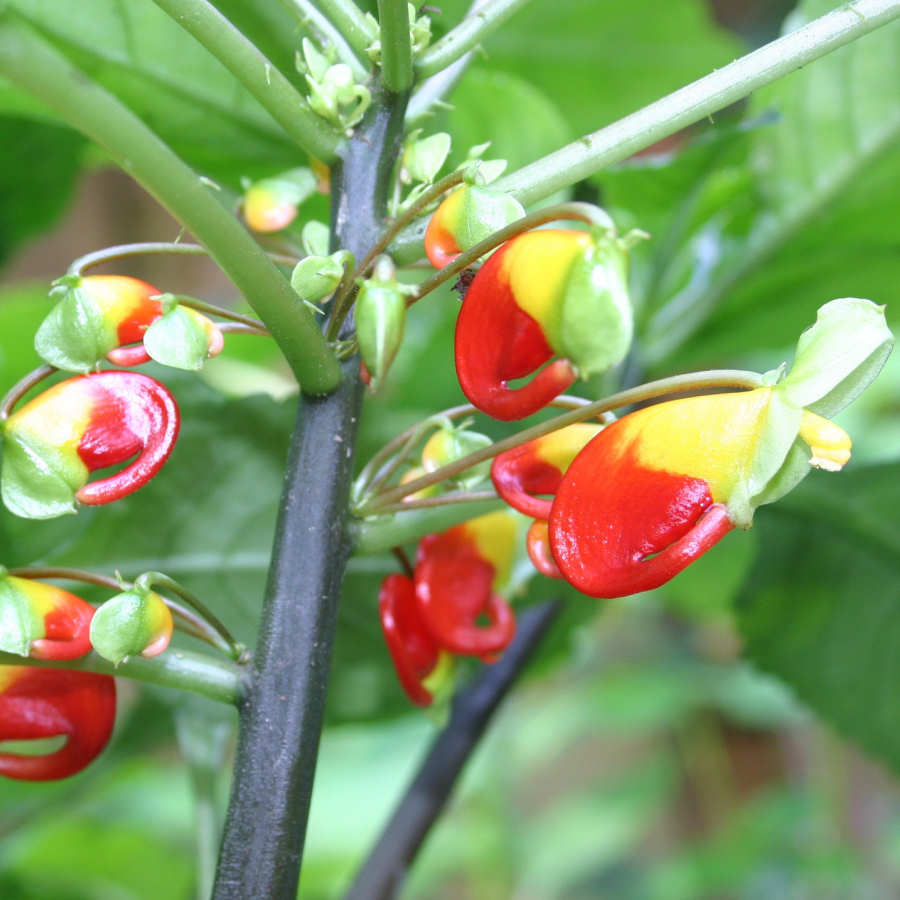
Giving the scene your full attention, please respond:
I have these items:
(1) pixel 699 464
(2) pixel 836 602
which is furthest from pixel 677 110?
(2) pixel 836 602

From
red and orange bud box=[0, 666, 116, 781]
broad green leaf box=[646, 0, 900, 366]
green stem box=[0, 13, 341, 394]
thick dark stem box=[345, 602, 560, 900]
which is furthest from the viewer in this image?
broad green leaf box=[646, 0, 900, 366]

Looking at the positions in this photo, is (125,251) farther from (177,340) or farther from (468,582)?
(468,582)

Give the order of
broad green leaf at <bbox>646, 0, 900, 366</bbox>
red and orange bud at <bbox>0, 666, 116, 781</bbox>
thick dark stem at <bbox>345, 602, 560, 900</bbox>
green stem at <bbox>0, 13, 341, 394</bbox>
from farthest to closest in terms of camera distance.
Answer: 1. broad green leaf at <bbox>646, 0, 900, 366</bbox>
2. thick dark stem at <bbox>345, 602, 560, 900</bbox>
3. red and orange bud at <bbox>0, 666, 116, 781</bbox>
4. green stem at <bbox>0, 13, 341, 394</bbox>

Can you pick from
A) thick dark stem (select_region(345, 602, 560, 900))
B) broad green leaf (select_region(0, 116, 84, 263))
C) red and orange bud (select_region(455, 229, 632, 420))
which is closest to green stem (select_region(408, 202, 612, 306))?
red and orange bud (select_region(455, 229, 632, 420))

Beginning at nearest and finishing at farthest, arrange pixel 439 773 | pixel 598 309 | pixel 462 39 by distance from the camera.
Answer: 1. pixel 598 309
2. pixel 462 39
3. pixel 439 773

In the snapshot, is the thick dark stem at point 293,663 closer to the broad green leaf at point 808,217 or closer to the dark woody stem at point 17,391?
the dark woody stem at point 17,391

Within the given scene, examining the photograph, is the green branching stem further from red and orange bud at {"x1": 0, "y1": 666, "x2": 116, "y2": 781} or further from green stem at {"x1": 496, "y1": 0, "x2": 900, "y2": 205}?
red and orange bud at {"x1": 0, "y1": 666, "x2": 116, "y2": 781}
